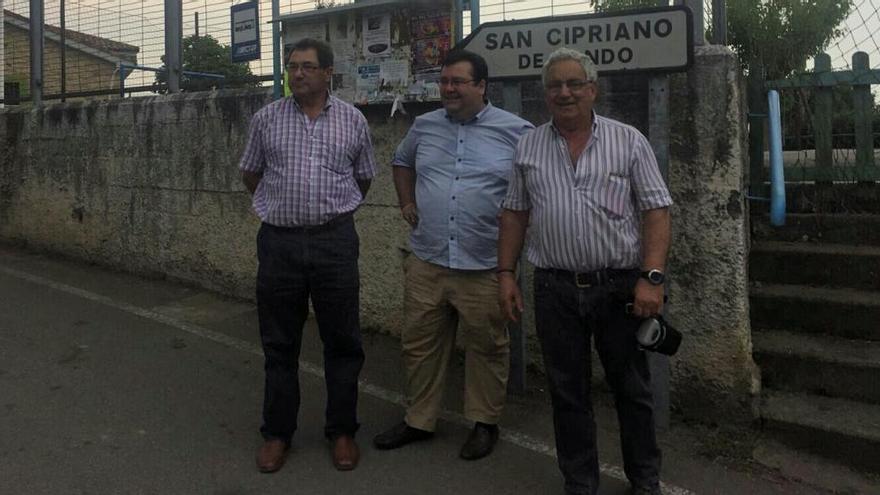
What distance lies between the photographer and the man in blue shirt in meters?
3.21

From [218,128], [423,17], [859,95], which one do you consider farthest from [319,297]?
[859,95]

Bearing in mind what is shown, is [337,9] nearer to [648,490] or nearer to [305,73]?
[305,73]

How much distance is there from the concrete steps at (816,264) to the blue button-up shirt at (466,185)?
6.08 ft

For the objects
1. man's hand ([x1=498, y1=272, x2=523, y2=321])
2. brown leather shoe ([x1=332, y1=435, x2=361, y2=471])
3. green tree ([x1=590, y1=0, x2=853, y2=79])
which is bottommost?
brown leather shoe ([x1=332, y1=435, x2=361, y2=471])

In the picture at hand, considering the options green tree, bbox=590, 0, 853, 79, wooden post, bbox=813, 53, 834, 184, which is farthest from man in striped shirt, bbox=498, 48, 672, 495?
green tree, bbox=590, 0, 853, 79

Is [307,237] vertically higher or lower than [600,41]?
lower

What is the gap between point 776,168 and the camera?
12.6ft

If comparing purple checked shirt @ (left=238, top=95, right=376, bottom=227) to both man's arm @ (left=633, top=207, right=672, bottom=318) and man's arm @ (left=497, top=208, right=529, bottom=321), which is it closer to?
man's arm @ (left=497, top=208, right=529, bottom=321)

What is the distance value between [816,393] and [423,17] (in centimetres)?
304

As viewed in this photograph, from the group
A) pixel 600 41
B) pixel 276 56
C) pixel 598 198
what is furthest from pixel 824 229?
pixel 276 56

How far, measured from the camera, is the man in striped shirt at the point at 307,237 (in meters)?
3.13

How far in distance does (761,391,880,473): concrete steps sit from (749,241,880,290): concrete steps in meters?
0.77

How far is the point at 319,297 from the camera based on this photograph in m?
3.22

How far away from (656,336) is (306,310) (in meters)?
1.54
